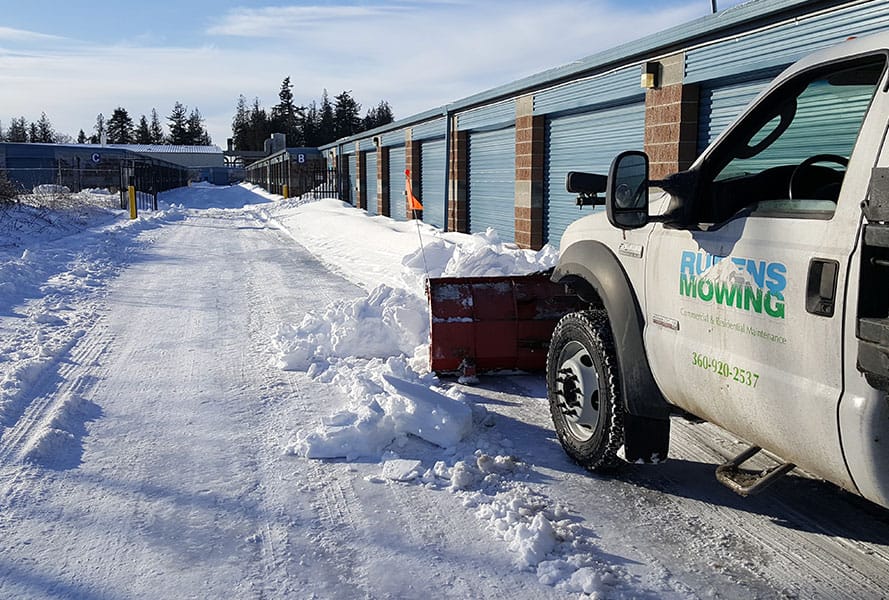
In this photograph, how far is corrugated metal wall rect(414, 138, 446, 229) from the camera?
20.9 meters

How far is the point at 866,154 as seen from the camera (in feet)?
8.84

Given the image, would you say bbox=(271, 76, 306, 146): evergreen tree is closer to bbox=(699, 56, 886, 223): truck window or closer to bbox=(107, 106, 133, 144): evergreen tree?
bbox=(107, 106, 133, 144): evergreen tree

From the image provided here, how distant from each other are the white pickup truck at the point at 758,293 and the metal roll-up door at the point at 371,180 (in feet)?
86.6

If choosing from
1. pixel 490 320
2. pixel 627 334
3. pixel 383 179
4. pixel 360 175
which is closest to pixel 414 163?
pixel 383 179

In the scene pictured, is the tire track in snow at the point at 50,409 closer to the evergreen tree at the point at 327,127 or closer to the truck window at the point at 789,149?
the truck window at the point at 789,149

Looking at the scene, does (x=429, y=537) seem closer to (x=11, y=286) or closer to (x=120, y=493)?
(x=120, y=493)

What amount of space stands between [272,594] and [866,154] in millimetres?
2990

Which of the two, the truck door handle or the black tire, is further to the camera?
the black tire

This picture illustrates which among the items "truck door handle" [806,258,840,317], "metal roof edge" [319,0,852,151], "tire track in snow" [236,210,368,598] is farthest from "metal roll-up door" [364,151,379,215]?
"truck door handle" [806,258,840,317]

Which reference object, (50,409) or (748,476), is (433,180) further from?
(748,476)

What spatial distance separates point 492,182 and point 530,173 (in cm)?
283

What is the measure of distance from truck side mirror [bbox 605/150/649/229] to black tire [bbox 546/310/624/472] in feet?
3.23

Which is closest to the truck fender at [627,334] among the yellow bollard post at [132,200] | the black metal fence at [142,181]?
the yellow bollard post at [132,200]

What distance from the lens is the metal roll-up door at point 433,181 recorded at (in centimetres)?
2086
